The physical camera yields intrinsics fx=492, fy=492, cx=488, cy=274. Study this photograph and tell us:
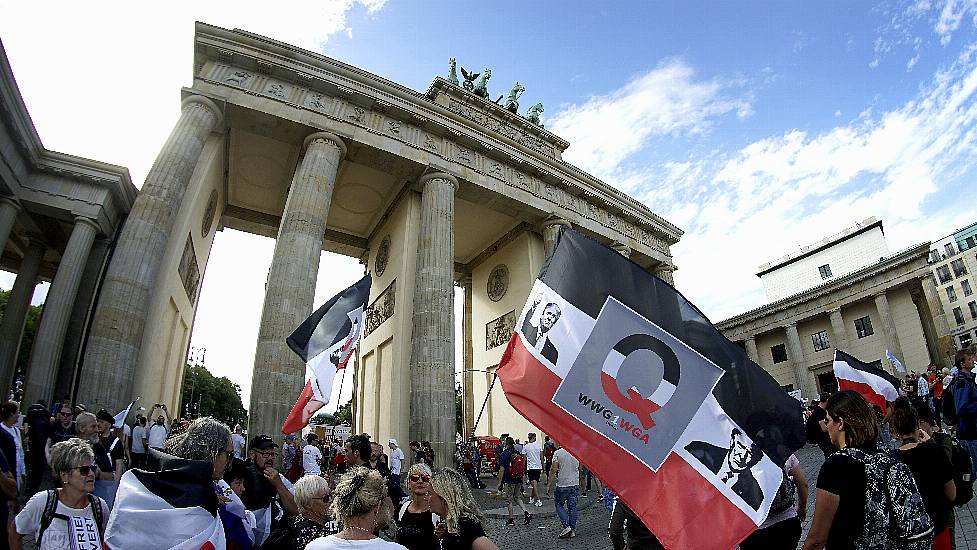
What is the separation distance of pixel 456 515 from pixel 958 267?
251 feet

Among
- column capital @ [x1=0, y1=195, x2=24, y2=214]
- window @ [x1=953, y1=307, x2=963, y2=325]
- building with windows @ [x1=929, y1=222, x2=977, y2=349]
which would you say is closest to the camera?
column capital @ [x1=0, y1=195, x2=24, y2=214]

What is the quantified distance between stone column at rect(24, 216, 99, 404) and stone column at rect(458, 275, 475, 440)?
1565cm

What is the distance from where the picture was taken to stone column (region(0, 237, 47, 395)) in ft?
52.2

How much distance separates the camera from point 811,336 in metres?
41.2


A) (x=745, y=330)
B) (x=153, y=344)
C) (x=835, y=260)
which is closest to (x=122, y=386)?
(x=153, y=344)

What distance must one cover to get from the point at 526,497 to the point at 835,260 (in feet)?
173

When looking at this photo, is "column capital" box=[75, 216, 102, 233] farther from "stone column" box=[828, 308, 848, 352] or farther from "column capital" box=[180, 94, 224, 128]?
"stone column" box=[828, 308, 848, 352]

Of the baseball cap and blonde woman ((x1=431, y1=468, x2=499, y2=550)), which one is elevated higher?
the baseball cap

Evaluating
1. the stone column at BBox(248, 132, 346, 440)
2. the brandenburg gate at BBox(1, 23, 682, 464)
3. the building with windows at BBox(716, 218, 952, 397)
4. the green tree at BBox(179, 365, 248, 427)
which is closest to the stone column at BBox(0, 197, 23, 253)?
the brandenburg gate at BBox(1, 23, 682, 464)

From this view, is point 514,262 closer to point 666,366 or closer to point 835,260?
point 666,366

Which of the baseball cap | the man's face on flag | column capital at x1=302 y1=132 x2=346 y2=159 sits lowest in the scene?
the baseball cap

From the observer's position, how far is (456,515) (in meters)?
2.66

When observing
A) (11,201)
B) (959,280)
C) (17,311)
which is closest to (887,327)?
(959,280)

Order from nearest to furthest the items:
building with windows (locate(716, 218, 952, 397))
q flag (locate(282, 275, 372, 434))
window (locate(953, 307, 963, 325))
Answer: q flag (locate(282, 275, 372, 434)) < building with windows (locate(716, 218, 952, 397)) < window (locate(953, 307, 963, 325))
